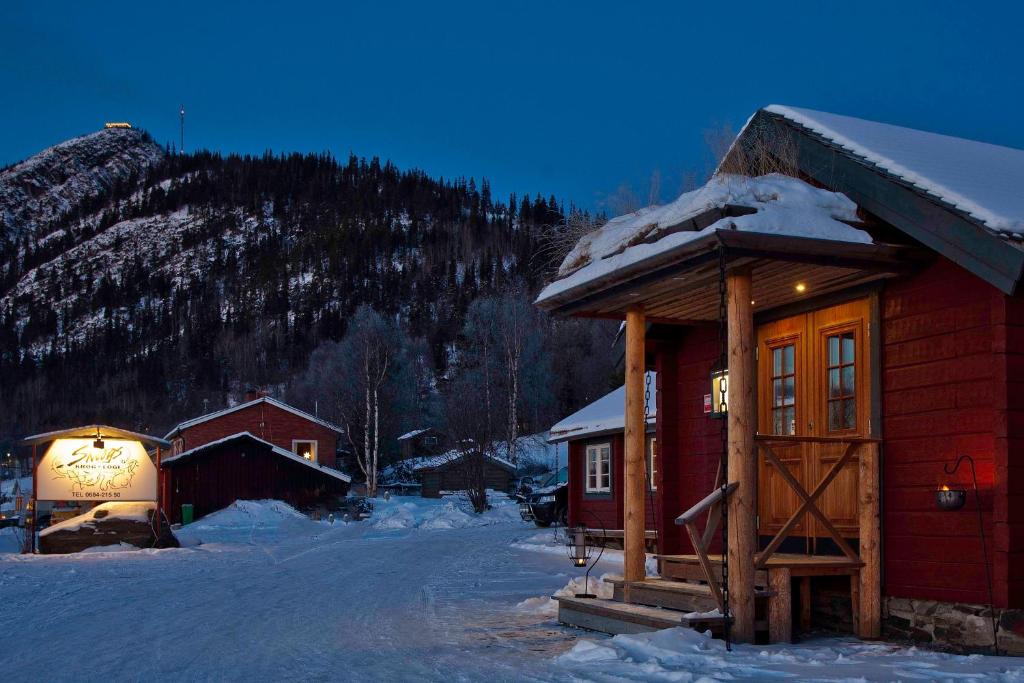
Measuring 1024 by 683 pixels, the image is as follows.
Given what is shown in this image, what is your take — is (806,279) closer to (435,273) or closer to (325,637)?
(325,637)

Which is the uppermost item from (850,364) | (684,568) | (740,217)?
(740,217)

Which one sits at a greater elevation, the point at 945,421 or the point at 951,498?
the point at 945,421

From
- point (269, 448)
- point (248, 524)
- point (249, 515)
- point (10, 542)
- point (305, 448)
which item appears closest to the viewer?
point (10, 542)

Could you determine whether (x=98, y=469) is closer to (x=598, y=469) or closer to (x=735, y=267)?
(x=598, y=469)

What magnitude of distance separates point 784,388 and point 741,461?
2.66 metres

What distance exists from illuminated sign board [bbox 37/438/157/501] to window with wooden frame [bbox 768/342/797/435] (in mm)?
17684

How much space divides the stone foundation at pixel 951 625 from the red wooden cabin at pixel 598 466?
12.4 m

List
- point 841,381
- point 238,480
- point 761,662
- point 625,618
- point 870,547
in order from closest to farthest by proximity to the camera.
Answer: point 761,662 → point 870,547 → point 625,618 → point 841,381 → point 238,480

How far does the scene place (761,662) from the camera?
7.92 meters

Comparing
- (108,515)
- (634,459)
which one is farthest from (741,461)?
(108,515)

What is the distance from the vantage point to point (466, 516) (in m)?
37.1

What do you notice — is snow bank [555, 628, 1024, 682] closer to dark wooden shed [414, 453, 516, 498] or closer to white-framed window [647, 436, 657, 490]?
white-framed window [647, 436, 657, 490]

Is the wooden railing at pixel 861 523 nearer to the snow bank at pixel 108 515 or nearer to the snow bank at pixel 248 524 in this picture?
the snow bank at pixel 108 515

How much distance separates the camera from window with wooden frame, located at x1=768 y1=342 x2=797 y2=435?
36.2 feet
